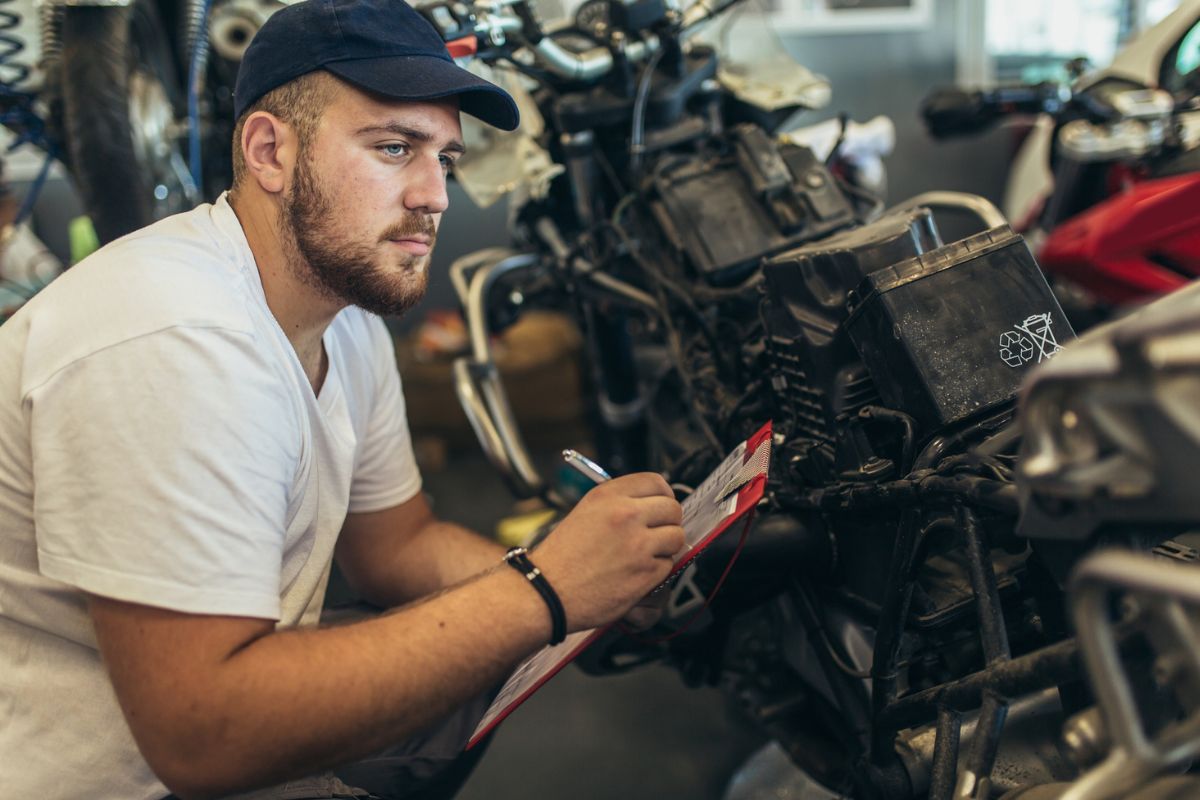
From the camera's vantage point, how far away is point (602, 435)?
2.37 meters

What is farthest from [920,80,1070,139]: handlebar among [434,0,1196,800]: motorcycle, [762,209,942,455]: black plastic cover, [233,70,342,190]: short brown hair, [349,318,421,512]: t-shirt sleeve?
[233,70,342,190]: short brown hair

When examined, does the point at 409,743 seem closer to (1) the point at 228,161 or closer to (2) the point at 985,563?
(2) the point at 985,563

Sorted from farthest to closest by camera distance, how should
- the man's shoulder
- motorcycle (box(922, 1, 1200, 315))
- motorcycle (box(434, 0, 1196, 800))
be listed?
motorcycle (box(922, 1, 1200, 315))
the man's shoulder
motorcycle (box(434, 0, 1196, 800))

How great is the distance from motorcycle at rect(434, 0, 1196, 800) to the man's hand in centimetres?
15

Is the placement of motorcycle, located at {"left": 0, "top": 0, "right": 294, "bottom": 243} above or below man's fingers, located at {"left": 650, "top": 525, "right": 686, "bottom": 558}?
above

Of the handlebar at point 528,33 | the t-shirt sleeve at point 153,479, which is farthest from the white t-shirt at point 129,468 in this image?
the handlebar at point 528,33

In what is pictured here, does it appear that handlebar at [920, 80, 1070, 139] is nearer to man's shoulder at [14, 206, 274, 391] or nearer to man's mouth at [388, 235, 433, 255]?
man's mouth at [388, 235, 433, 255]

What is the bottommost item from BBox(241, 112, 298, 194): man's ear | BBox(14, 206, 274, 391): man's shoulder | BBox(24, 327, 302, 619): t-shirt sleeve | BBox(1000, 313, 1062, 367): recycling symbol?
BBox(1000, 313, 1062, 367): recycling symbol

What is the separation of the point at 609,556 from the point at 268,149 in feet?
2.09

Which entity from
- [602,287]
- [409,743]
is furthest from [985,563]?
[602,287]

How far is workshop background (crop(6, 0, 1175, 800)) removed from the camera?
1.88m

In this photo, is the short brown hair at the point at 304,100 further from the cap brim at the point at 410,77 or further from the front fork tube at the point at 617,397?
the front fork tube at the point at 617,397

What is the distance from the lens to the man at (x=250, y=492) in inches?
35.2

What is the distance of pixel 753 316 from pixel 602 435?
930mm
